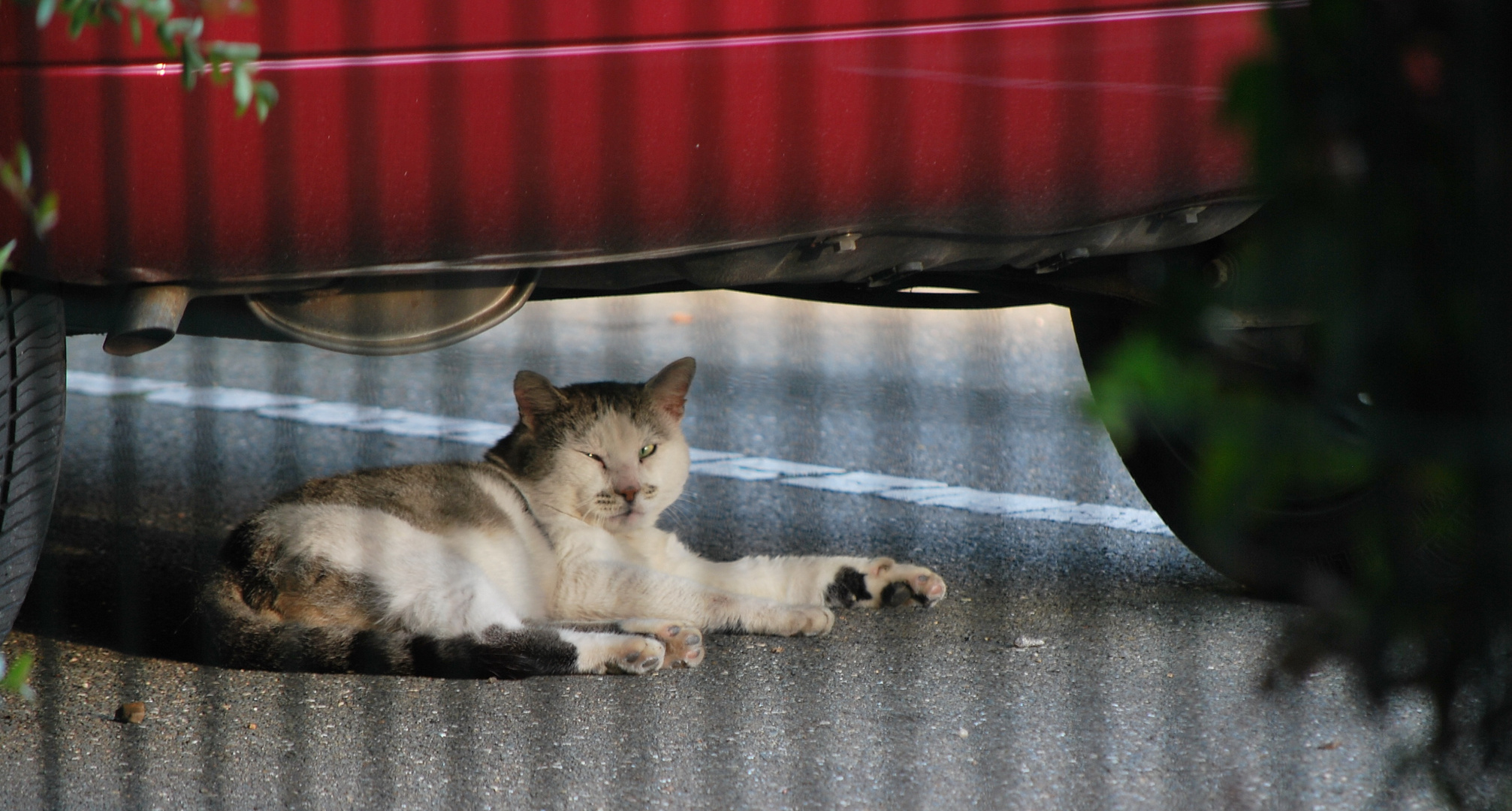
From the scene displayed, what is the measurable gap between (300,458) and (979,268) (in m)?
2.81

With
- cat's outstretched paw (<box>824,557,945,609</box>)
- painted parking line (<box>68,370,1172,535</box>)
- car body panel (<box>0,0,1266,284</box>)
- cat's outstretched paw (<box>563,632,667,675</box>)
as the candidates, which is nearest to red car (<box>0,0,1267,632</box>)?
car body panel (<box>0,0,1266,284</box>)

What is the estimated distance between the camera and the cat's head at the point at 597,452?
2766 mm

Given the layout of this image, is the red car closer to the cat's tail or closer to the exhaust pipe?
the exhaust pipe

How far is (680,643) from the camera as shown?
232 centimetres

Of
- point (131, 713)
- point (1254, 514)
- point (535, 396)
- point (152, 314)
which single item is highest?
point (152, 314)

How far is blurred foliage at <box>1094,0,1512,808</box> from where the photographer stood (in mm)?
627

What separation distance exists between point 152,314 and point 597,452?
1096mm

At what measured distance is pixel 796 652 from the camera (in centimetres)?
239

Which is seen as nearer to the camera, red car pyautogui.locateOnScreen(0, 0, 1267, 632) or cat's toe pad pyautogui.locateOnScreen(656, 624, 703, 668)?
red car pyautogui.locateOnScreen(0, 0, 1267, 632)

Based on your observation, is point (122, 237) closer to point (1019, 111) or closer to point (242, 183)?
point (242, 183)

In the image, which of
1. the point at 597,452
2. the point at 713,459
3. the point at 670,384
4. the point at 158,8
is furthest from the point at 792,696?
the point at 713,459

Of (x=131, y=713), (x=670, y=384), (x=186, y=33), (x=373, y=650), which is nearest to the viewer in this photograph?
(x=186, y=33)

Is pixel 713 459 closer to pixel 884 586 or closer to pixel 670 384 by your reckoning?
pixel 670 384

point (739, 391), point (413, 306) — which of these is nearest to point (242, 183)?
point (413, 306)
